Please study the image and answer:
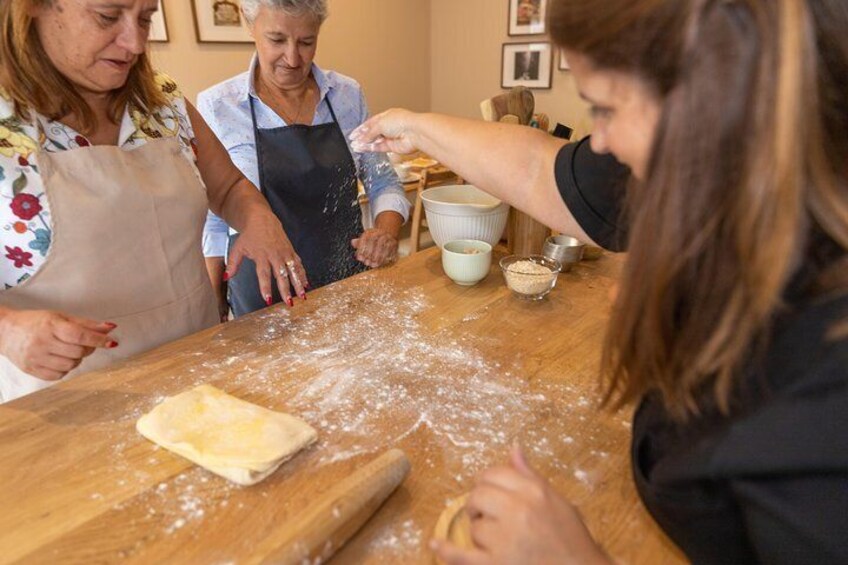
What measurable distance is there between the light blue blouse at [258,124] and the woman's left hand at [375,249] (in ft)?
0.97

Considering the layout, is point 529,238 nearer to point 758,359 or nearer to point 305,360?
point 305,360

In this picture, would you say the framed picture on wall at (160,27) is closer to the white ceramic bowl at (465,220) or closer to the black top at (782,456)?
the white ceramic bowl at (465,220)

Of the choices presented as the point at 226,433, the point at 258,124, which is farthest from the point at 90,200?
the point at 258,124

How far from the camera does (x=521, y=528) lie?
545 mm

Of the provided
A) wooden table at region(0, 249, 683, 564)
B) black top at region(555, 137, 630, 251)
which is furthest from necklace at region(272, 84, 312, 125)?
black top at region(555, 137, 630, 251)

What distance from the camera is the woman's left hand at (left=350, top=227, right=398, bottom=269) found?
1496 mm

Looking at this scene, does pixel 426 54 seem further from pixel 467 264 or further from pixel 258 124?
pixel 467 264

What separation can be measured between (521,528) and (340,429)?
0.35 metres

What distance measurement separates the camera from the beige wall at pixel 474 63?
403 cm

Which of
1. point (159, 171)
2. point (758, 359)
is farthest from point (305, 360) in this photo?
point (758, 359)

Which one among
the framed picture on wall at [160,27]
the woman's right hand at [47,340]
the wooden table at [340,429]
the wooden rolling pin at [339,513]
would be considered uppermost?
the framed picture on wall at [160,27]

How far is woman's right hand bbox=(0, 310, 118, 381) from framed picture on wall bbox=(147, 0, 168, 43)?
2529 mm

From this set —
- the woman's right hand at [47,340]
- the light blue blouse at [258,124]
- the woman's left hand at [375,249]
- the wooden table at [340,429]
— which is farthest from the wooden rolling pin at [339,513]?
the light blue blouse at [258,124]

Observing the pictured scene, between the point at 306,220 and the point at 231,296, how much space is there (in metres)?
0.37
